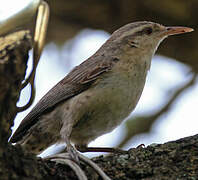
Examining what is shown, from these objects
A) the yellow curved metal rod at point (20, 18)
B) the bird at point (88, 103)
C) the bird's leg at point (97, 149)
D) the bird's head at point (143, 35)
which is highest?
the yellow curved metal rod at point (20, 18)

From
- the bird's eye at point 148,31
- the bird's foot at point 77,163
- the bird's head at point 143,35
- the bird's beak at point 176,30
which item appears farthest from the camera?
the bird's eye at point 148,31

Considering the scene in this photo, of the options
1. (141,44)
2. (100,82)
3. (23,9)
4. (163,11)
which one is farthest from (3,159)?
(163,11)

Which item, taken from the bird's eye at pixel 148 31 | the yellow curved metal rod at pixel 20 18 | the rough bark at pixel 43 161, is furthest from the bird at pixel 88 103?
the rough bark at pixel 43 161

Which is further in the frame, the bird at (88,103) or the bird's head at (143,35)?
the bird's head at (143,35)

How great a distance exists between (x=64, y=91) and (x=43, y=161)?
5.72ft

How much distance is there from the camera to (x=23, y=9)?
407 cm

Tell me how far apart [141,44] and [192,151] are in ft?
6.92

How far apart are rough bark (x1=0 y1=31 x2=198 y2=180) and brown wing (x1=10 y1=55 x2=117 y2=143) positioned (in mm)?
1348

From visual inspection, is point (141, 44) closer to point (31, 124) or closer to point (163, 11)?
point (163, 11)

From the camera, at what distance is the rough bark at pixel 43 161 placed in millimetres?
2016

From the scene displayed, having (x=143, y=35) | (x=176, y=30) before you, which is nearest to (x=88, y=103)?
(x=143, y=35)

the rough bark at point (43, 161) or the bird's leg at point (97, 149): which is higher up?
the rough bark at point (43, 161)

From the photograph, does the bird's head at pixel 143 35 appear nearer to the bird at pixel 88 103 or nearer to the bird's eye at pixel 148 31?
the bird's eye at pixel 148 31

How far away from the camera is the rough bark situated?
202 centimetres
